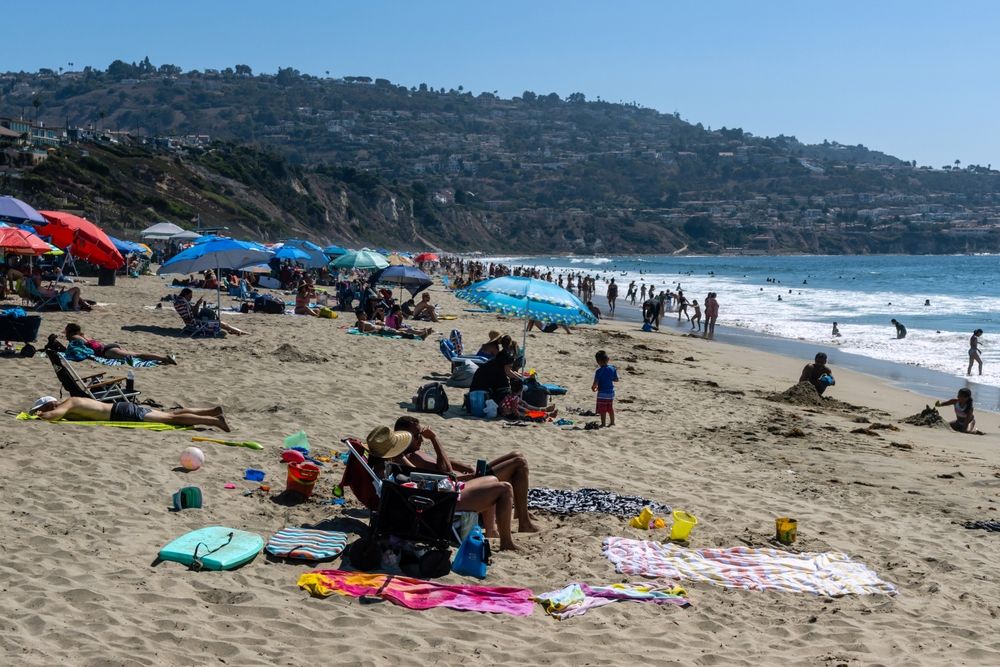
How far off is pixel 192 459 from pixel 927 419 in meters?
9.20

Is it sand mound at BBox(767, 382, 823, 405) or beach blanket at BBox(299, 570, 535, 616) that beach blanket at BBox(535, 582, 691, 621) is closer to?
A: beach blanket at BBox(299, 570, 535, 616)

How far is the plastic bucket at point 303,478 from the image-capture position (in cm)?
630

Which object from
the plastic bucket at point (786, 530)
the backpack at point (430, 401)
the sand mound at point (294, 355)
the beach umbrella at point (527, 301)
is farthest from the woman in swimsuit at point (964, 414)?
the sand mound at point (294, 355)

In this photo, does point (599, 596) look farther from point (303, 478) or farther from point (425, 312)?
point (425, 312)

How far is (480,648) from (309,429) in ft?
14.6

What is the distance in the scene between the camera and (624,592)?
16.9ft

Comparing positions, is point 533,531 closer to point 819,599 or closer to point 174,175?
point 819,599

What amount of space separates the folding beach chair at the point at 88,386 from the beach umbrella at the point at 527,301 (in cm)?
376

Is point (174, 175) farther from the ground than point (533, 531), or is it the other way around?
point (174, 175)

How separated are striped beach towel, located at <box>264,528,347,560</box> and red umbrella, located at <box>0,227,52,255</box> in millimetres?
9440

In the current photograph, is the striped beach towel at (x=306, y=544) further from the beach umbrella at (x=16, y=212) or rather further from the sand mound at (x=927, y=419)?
the beach umbrella at (x=16, y=212)

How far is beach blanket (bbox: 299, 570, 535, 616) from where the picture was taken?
190 inches

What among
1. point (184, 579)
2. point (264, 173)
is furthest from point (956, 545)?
point (264, 173)

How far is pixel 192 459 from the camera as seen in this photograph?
6.67 m
